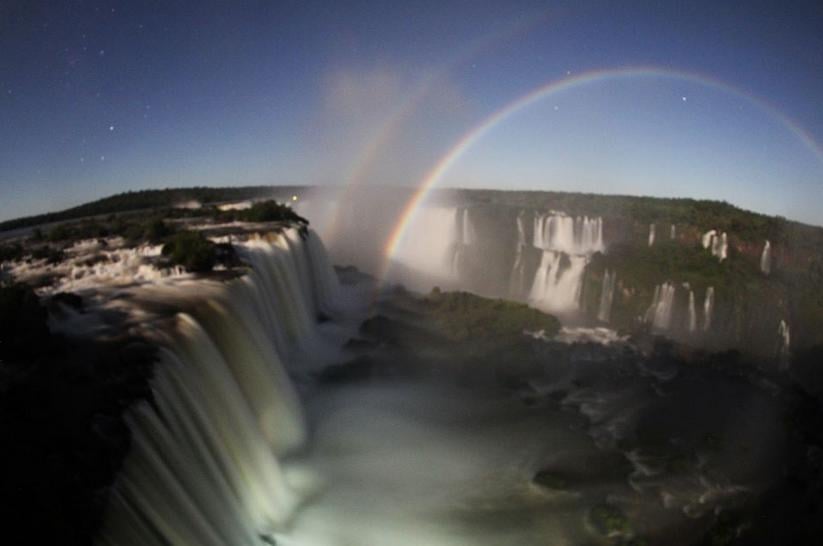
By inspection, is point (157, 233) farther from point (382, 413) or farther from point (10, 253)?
point (382, 413)

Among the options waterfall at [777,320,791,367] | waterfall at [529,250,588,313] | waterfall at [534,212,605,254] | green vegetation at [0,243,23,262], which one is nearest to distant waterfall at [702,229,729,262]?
waterfall at [777,320,791,367]

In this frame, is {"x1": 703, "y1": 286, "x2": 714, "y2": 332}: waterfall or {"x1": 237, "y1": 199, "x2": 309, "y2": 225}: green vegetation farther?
{"x1": 703, "y1": 286, "x2": 714, "y2": 332}: waterfall

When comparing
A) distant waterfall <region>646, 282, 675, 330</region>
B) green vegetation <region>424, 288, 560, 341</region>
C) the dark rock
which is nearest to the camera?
the dark rock

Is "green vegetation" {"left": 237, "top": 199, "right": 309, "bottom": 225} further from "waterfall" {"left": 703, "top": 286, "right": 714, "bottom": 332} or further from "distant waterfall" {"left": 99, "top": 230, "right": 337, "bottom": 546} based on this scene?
"waterfall" {"left": 703, "top": 286, "right": 714, "bottom": 332}

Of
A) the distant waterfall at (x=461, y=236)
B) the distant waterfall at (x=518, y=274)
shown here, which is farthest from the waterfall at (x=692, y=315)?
the distant waterfall at (x=461, y=236)

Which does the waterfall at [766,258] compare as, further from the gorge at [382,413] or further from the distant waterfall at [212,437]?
the distant waterfall at [212,437]

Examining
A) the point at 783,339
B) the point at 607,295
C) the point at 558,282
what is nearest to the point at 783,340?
the point at 783,339
